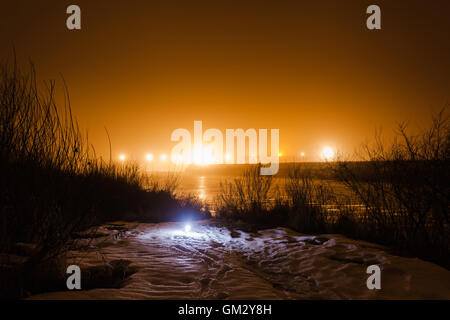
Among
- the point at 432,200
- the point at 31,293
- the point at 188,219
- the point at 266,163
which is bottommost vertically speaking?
the point at 188,219

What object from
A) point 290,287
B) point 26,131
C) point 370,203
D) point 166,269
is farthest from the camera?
point 370,203

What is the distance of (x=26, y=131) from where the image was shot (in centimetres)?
312

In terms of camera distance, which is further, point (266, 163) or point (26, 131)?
point (266, 163)

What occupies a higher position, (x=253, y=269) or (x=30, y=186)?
(x=30, y=186)

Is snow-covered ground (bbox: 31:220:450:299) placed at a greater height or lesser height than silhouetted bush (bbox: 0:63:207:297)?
lesser

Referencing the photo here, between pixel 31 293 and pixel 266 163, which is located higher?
pixel 266 163

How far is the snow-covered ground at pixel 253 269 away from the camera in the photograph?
311cm

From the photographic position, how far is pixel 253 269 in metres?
4.21

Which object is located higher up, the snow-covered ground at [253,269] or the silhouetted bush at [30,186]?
the silhouetted bush at [30,186]

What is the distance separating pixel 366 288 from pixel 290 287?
0.97 m

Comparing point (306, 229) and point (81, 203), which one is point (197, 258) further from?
point (306, 229)

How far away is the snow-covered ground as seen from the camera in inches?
123

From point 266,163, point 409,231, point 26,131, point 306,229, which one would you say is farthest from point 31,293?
point 266,163
